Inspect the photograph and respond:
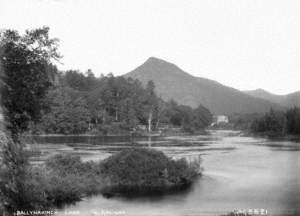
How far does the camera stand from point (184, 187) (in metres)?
31.0

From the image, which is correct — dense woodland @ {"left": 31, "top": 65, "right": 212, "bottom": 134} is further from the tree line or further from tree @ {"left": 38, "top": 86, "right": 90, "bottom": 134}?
the tree line

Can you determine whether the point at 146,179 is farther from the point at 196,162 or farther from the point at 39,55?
the point at 39,55

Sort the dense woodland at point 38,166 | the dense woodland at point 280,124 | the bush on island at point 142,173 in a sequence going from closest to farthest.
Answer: the dense woodland at point 38,166 → the bush on island at point 142,173 → the dense woodland at point 280,124

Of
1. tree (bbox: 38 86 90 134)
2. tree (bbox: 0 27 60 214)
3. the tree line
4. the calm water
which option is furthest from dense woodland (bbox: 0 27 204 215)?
the tree line

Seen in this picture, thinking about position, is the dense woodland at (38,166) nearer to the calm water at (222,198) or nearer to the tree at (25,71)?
the tree at (25,71)

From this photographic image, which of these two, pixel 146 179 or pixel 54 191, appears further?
pixel 146 179

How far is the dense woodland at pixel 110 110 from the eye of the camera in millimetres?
113375

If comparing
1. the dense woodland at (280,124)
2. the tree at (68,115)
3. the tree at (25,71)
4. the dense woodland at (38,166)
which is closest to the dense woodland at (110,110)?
the tree at (68,115)

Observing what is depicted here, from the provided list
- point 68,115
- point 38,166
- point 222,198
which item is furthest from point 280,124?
point 38,166

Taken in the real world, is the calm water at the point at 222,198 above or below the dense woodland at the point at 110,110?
below

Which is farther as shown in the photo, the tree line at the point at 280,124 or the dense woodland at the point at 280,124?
the dense woodland at the point at 280,124


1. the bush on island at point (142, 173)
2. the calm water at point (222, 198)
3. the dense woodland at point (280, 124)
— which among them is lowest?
the calm water at point (222, 198)

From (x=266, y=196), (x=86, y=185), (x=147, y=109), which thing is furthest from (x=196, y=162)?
(x=147, y=109)

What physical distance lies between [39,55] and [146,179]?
637 inches
